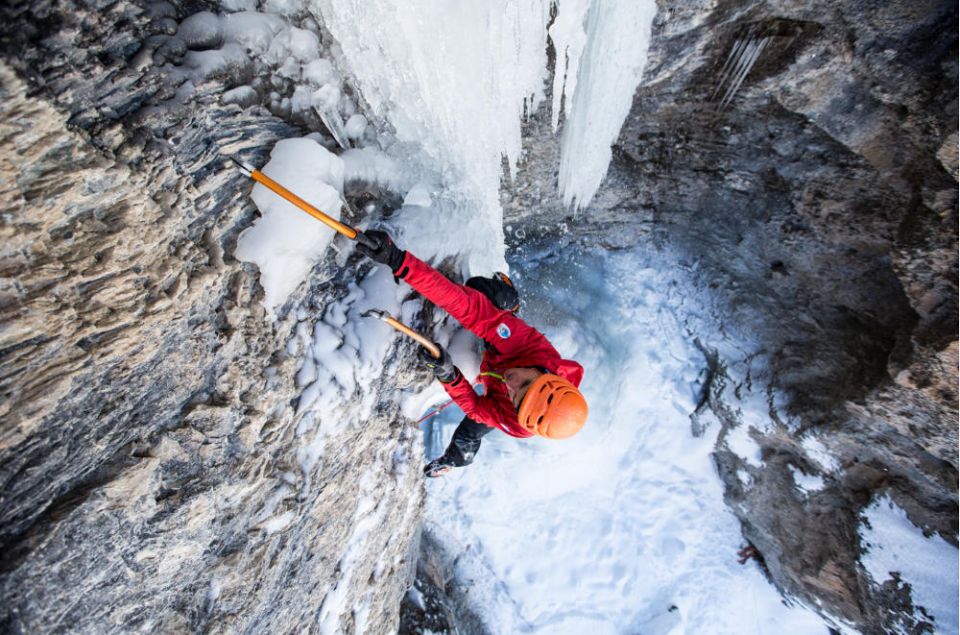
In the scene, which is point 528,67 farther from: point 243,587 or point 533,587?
point 533,587

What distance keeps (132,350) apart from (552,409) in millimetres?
1681

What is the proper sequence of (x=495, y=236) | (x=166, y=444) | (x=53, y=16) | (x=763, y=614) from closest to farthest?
(x=53, y=16), (x=166, y=444), (x=495, y=236), (x=763, y=614)

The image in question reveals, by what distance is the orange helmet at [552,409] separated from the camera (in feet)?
6.93

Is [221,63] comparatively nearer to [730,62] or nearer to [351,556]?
[351,556]

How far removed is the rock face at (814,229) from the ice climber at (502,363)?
61.4 inches

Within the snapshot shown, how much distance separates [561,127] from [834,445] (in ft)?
10.7

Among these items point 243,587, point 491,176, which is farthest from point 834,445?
point 243,587

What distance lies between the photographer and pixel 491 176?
3.02 meters

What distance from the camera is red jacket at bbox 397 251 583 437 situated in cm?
235

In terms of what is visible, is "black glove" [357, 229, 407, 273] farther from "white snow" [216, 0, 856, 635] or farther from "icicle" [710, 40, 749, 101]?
"icicle" [710, 40, 749, 101]

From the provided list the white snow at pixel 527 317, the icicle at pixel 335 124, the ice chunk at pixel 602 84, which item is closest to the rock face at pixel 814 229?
the ice chunk at pixel 602 84

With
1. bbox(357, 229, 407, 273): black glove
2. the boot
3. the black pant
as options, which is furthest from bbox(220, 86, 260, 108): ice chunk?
the boot

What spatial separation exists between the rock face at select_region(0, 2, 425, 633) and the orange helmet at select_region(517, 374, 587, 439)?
0.97m

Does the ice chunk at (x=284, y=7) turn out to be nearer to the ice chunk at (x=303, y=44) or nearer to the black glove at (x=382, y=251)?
the ice chunk at (x=303, y=44)
